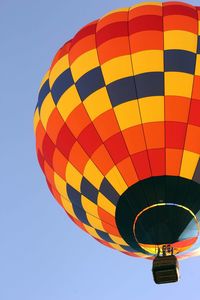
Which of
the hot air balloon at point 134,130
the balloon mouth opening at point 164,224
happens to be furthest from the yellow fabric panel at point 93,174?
the balloon mouth opening at point 164,224

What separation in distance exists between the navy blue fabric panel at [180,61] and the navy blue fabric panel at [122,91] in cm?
54

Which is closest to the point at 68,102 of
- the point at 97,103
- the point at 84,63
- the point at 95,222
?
the point at 97,103

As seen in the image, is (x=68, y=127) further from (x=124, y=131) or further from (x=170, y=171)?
(x=170, y=171)

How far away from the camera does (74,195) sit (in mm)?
9289

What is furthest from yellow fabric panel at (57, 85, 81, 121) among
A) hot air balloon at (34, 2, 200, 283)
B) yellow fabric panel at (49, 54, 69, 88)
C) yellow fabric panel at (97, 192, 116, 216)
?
yellow fabric panel at (97, 192, 116, 216)

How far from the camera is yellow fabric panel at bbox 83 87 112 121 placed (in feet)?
28.9

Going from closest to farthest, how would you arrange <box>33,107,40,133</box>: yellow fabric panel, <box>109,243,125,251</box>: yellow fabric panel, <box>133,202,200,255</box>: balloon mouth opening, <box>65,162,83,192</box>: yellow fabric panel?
<box>133,202,200,255</box>: balloon mouth opening
<box>65,162,83,192</box>: yellow fabric panel
<box>109,243,125,251</box>: yellow fabric panel
<box>33,107,40,133</box>: yellow fabric panel

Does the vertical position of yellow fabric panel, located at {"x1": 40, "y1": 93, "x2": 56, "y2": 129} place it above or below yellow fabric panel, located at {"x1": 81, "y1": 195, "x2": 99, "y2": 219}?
above

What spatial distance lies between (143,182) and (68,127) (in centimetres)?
143

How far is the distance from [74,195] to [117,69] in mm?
1927

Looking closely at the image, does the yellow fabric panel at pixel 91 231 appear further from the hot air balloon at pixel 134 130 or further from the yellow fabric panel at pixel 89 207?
the yellow fabric panel at pixel 89 207

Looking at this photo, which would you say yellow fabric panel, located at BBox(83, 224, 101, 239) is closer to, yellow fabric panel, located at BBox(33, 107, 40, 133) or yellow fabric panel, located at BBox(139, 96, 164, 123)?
yellow fabric panel, located at BBox(33, 107, 40, 133)

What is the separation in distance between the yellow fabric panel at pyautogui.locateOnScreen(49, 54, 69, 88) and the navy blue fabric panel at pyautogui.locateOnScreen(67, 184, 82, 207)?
159 centimetres

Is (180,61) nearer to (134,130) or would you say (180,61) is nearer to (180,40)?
(180,40)
